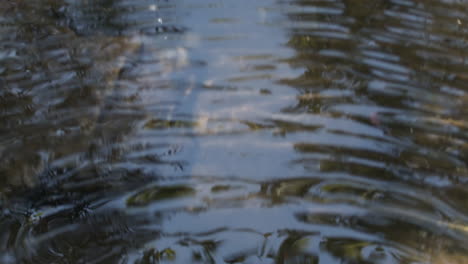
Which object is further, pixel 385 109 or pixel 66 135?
pixel 385 109

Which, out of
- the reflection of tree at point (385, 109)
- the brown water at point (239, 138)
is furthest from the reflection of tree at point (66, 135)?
the reflection of tree at point (385, 109)

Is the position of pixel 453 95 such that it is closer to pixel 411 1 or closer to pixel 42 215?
pixel 411 1

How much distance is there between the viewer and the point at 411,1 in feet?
15.9

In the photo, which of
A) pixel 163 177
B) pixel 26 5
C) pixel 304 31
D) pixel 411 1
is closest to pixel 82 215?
pixel 163 177

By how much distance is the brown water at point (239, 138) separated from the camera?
7.84ft

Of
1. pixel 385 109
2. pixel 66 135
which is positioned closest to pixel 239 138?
pixel 385 109

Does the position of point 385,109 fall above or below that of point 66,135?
above

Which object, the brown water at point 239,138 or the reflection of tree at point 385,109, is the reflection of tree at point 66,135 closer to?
the brown water at point 239,138

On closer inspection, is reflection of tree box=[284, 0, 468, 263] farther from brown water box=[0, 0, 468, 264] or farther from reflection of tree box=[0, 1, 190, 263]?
reflection of tree box=[0, 1, 190, 263]

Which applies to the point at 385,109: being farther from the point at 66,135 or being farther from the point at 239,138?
the point at 66,135

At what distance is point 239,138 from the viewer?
3.06 meters

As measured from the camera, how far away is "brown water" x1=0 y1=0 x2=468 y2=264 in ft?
7.84

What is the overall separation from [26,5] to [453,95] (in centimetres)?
488

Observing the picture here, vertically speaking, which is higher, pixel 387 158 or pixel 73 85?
pixel 73 85
